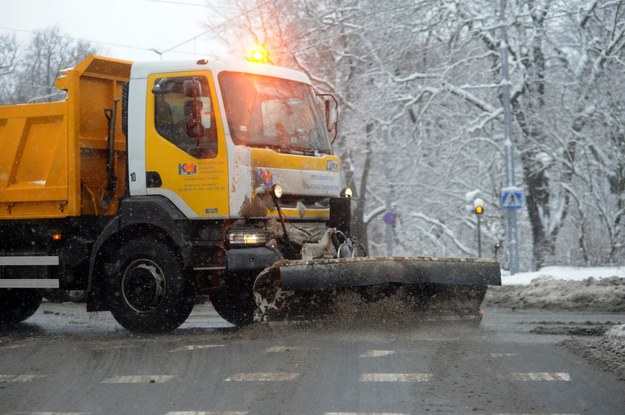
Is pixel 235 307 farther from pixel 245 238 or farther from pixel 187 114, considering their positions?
pixel 187 114

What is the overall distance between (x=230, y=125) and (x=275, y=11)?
934 inches

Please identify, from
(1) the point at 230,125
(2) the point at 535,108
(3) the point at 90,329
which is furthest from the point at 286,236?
(2) the point at 535,108

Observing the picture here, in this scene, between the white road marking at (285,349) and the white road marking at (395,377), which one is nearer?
the white road marking at (395,377)

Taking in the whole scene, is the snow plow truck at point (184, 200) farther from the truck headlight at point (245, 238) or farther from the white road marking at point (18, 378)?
the white road marking at point (18, 378)

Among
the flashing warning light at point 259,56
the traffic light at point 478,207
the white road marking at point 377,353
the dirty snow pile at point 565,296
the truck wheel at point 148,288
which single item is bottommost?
the dirty snow pile at point 565,296

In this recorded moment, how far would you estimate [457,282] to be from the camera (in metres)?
9.89

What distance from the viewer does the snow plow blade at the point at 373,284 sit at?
9.45m

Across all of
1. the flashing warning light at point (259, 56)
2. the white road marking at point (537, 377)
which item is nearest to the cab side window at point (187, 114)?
the flashing warning light at point (259, 56)

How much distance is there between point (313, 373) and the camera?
284 inches

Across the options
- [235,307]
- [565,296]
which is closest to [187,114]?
[235,307]

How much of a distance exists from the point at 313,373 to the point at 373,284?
2.39m

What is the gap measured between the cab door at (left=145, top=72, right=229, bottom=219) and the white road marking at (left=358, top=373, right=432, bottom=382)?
10.9ft

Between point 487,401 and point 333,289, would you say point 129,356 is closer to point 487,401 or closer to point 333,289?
point 333,289

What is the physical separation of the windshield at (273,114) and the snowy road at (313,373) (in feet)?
6.54
